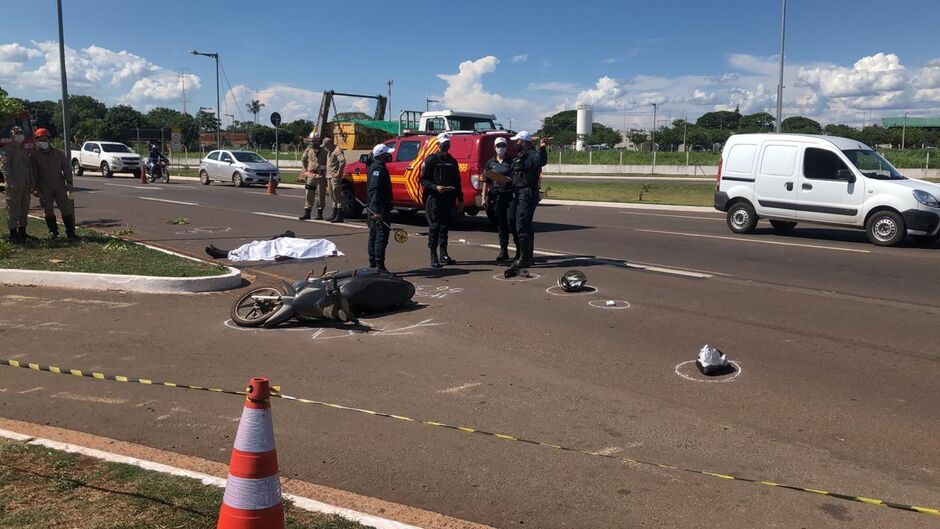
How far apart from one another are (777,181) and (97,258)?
12.4 metres

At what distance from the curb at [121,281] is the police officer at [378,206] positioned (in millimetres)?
1802

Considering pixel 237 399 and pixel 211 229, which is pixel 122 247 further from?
pixel 237 399

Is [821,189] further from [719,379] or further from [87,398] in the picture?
[87,398]

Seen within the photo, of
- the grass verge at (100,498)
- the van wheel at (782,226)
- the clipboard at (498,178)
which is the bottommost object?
the grass verge at (100,498)

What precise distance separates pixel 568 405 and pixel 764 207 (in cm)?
1131

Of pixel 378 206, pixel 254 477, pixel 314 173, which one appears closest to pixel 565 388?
pixel 254 477

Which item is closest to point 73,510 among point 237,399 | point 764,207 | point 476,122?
point 237,399

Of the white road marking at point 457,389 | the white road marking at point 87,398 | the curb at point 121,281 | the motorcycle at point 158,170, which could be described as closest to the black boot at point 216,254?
the curb at point 121,281

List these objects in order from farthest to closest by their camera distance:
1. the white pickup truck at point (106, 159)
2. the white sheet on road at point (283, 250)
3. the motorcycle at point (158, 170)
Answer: the white pickup truck at point (106, 159) → the motorcycle at point (158, 170) → the white sheet on road at point (283, 250)

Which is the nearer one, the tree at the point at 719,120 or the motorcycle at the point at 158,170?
the motorcycle at the point at 158,170

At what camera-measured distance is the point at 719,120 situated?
3957 inches

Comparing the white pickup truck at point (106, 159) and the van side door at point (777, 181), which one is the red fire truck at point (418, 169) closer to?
the van side door at point (777, 181)

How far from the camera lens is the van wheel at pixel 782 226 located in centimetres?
1573

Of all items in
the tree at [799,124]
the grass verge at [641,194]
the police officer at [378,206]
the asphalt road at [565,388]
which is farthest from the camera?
the tree at [799,124]
